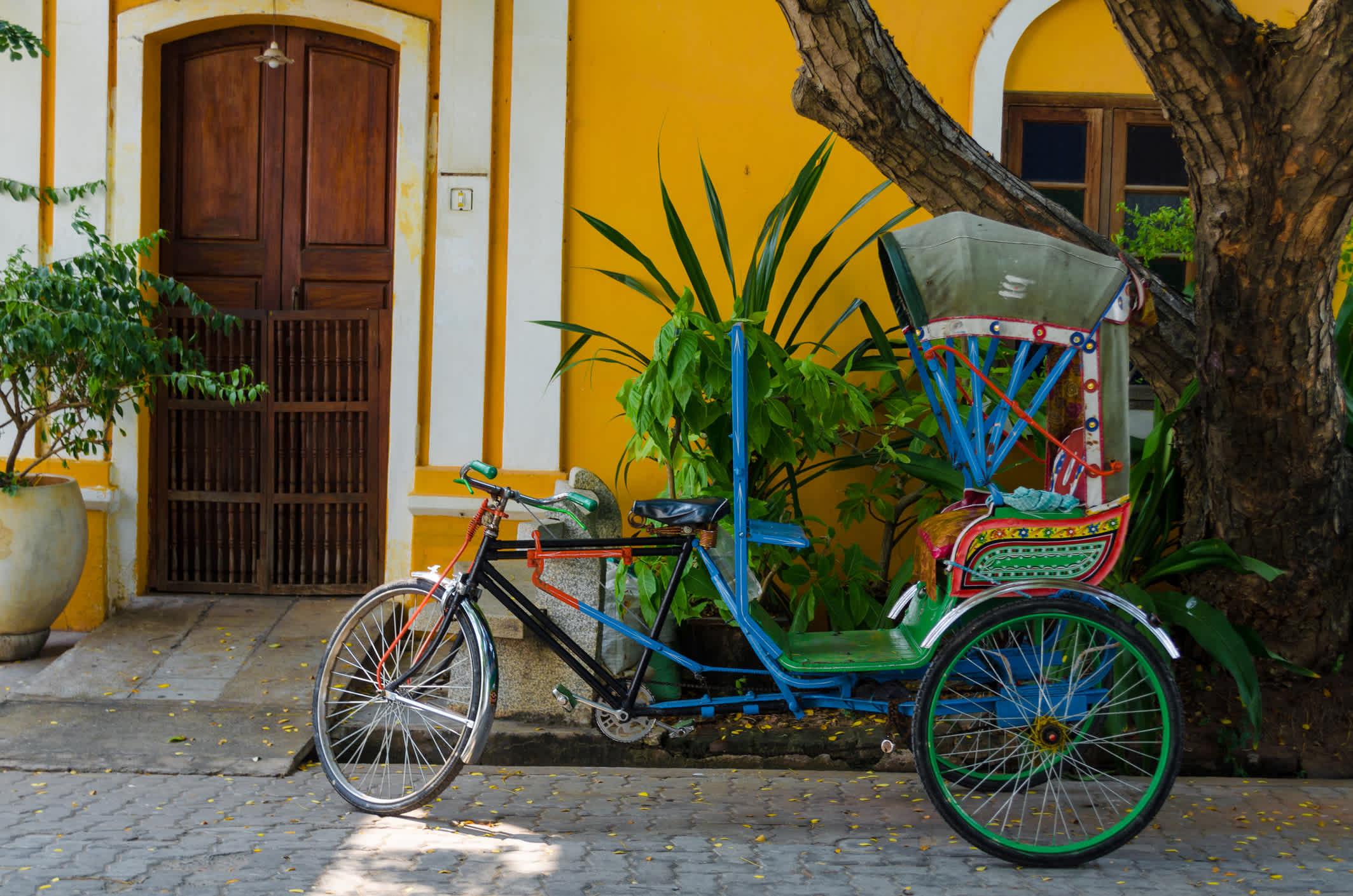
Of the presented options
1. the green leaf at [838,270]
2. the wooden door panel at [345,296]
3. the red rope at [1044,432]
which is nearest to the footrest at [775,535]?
the red rope at [1044,432]

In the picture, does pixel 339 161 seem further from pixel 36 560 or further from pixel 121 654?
pixel 121 654

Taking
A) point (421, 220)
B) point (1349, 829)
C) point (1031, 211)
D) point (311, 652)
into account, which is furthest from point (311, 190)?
point (1349, 829)

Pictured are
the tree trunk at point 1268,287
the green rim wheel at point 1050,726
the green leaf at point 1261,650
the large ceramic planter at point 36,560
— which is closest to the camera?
the green rim wheel at point 1050,726

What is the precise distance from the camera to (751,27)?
17.2 feet

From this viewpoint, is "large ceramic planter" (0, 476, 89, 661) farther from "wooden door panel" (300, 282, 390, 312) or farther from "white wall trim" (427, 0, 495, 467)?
"white wall trim" (427, 0, 495, 467)

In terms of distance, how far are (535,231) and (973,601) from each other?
286 cm

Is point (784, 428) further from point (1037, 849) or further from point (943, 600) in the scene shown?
point (1037, 849)

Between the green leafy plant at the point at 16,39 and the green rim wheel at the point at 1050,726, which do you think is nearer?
the green rim wheel at the point at 1050,726

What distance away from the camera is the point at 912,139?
389 centimetres

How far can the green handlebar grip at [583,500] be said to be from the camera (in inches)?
133

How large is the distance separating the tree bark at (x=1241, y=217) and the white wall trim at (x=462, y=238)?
1845mm

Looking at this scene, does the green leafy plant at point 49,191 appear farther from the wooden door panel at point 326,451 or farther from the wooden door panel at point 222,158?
the wooden door panel at point 326,451

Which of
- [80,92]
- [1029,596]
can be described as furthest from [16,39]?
[1029,596]

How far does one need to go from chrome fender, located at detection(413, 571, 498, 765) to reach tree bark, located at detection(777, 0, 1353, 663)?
2054 mm
